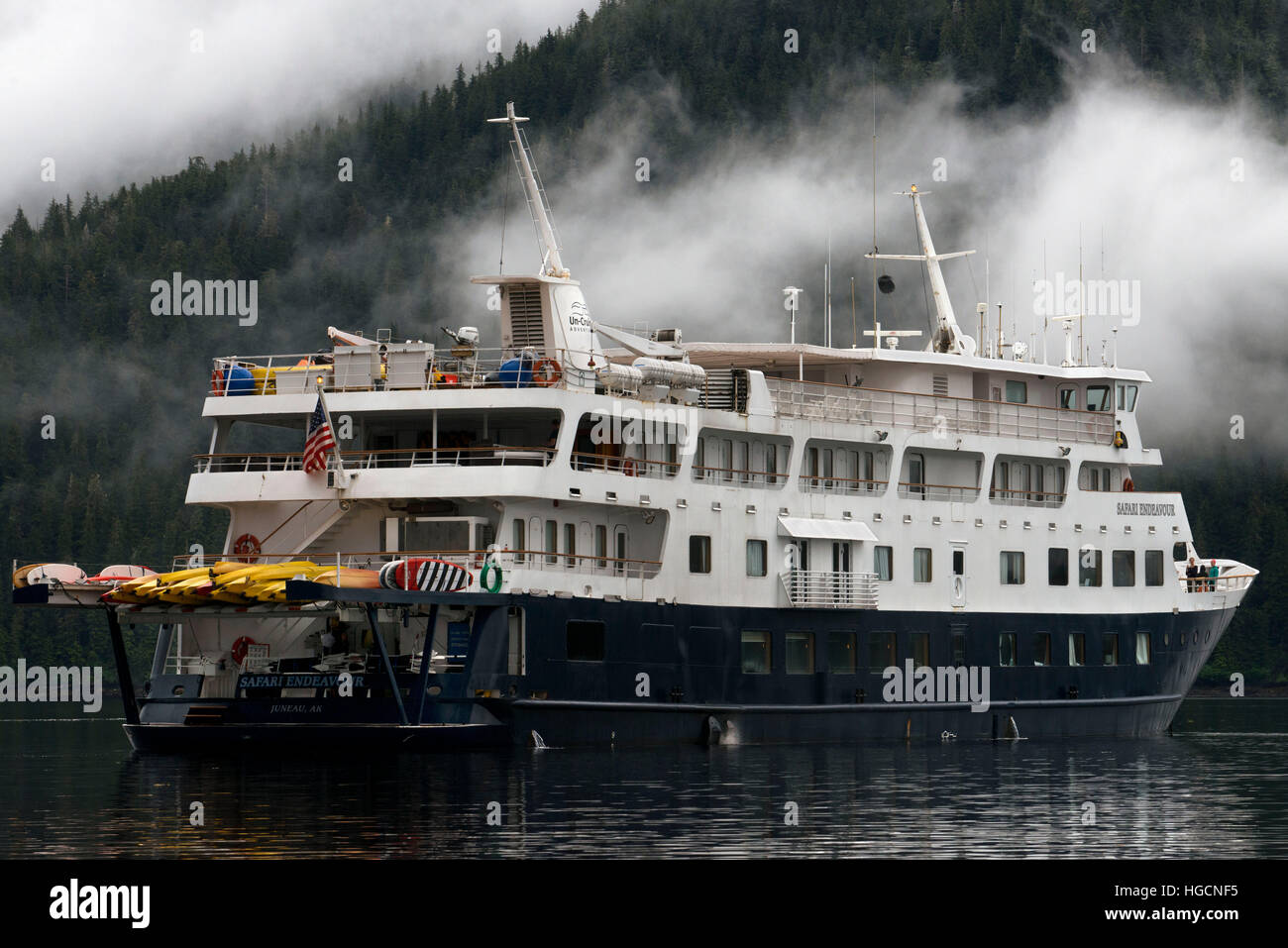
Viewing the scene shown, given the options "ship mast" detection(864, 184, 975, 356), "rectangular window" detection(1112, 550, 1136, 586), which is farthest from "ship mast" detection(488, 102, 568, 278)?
"rectangular window" detection(1112, 550, 1136, 586)

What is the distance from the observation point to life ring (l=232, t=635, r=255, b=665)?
3672cm

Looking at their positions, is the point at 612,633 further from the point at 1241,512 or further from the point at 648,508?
the point at 1241,512

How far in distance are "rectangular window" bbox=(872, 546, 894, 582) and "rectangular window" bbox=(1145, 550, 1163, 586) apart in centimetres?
776

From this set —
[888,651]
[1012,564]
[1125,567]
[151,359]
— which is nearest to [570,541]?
[888,651]

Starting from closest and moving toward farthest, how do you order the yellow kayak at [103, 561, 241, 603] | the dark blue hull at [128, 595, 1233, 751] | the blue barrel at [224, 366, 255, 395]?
the yellow kayak at [103, 561, 241, 603] → the dark blue hull at [128, 595, 1233, 751] → the blue barrel at [224, 366, 255, 395]

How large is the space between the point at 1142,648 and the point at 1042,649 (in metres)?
3.37

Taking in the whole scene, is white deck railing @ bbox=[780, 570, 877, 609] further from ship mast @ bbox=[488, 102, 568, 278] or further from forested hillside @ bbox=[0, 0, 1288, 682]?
forested hillside @ bbox=[0, 0, 1288, 682]

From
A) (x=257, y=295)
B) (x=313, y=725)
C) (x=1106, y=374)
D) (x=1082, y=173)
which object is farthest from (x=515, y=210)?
(x=313, y=725)

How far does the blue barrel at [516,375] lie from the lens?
1453 inches

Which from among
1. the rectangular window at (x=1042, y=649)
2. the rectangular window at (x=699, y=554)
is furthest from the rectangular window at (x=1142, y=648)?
the rectangular window at (x=699, y=554)

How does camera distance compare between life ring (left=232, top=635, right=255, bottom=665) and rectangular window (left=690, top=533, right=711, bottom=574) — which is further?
rectangular window (left=690, top=533, right=711, bottom=574)

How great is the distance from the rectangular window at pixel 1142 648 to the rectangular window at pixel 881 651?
732 centimetres

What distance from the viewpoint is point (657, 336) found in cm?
4222

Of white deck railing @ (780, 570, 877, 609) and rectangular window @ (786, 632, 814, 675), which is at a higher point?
white deck railing @ (780, 570, 877, 609)
